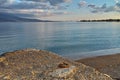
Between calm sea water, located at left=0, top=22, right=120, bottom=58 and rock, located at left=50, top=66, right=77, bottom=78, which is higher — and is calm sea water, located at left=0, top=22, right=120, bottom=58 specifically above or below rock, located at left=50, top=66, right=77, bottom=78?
below

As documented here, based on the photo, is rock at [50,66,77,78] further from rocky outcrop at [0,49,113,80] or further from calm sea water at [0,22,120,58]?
calm sea water at [0,22,120,58]

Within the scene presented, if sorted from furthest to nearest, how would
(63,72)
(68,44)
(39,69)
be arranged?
(68,44) → (39,69) → (63,72)

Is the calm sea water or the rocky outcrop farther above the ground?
the rocky outcrop

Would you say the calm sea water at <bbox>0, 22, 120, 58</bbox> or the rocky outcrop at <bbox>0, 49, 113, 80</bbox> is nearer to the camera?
the rocky outcrop at <bbox>0, 49, 113, 80</bbox>

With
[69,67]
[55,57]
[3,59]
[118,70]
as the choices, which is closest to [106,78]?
[69,67]

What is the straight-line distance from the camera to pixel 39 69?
14.6 meters

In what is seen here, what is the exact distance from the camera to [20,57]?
16250 mm

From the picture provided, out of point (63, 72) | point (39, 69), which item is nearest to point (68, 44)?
point (39, 69)

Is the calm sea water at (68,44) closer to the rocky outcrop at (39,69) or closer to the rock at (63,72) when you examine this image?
the rocky outcrop at (39,69)

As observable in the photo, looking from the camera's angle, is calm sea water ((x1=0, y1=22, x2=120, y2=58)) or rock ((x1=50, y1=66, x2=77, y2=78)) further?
calm sea water ((x1=0, y1=22, x2=120, y2=58))

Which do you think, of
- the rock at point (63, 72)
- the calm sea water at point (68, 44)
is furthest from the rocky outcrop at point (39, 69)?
the calm sea water at point (68, 44)

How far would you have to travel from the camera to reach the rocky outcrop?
44.7 feet

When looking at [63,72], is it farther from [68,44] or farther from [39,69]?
[68,44]

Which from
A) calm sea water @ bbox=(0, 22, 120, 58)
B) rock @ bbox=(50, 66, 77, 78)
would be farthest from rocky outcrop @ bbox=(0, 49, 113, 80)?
calm sea water @ bbox=(0, 22, 120, 58)
